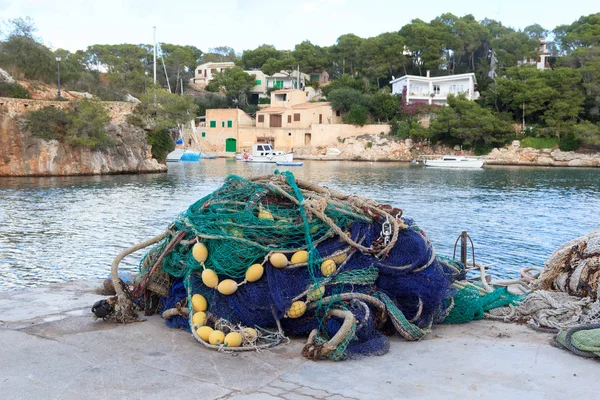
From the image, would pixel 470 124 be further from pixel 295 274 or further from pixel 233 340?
pixel 233 340

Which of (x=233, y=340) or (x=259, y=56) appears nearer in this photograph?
(x=233, y=340)

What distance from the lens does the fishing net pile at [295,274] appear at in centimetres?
525

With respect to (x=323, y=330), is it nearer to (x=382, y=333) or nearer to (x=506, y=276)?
(x=382, y=333)

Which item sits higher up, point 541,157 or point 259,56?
point 259,56

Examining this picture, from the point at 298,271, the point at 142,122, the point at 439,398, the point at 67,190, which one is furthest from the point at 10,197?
the point at 439,398

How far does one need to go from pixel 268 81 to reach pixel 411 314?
89.5 m

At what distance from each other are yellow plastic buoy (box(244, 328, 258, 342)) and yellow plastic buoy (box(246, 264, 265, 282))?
0.45 metres

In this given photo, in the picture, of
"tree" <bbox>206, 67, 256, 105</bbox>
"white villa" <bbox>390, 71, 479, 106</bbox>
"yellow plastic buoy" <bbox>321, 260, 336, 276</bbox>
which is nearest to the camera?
"yellow plastic buoy" <bbox>321, 260, 336, 276</bbox>

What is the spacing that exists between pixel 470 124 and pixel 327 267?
64.4m

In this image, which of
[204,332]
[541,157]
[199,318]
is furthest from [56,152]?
[541,157]

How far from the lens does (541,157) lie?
216 ft

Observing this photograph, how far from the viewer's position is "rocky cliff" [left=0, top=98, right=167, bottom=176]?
124ft

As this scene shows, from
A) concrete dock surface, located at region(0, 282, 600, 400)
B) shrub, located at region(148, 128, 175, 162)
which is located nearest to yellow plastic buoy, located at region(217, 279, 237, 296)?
concrete dock surface, located at region(0, 282, 600, 400)

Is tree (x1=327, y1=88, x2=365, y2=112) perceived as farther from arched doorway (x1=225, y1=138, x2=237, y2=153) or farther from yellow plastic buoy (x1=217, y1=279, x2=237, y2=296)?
yellow plastic buoy (x1=217, y1=279, x2=237, y2=296)
